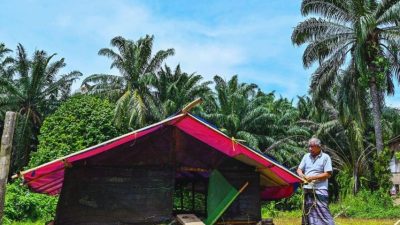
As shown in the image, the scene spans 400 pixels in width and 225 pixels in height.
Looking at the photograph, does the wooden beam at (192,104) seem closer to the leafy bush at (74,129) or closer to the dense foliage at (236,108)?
the dense foliage at (236,108)

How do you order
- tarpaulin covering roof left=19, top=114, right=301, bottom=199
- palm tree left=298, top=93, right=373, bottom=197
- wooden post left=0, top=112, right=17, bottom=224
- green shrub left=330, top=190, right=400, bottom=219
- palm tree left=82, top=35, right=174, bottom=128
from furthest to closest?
1. palm tree left=82, top=35, right=174, bottom=128
2. palm tree left=298, top=93, right=373, bottom=197
3. green shrub left=330, top=190, right=400, bottom=219
4. wooden post left=0, top=112, right=17, bottom=224
5. tarpaulin covering roof left=19, top=114, right=301, bottom=199

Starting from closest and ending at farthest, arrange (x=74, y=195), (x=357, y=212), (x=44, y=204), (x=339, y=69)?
(x=74, y=195) → (x=44, y=204) → (x=357, y=212) → (x=339, y=69)

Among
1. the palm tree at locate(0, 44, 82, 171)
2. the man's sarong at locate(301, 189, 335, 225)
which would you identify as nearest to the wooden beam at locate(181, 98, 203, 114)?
the man's sarong at locate(301, 189, 335, 225)

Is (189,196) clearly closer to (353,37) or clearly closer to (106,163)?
(106,163)

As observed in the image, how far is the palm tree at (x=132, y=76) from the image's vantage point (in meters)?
27.1

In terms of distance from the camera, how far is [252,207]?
23.2 ft

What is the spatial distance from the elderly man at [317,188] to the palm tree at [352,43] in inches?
570

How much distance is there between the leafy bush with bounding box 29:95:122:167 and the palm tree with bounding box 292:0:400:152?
10179 millimetres

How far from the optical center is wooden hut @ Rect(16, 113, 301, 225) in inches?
249

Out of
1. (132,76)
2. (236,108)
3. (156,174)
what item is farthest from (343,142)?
(156,174)

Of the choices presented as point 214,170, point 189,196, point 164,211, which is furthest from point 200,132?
point 189,196

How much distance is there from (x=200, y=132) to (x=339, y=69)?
1642 centimetres

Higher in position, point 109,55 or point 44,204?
point 109,55

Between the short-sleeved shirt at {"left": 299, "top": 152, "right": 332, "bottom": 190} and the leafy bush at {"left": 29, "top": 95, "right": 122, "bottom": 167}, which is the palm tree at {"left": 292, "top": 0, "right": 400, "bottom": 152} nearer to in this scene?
the leafy bush at {"left": 29, "top": 95, "right": 122, "bottom": 167}
